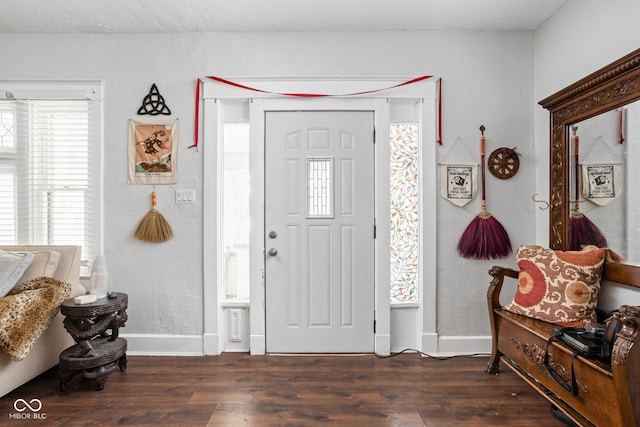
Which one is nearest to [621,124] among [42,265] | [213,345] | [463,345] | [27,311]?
[463,345]

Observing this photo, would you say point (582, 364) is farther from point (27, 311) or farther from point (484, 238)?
point (27, 311)

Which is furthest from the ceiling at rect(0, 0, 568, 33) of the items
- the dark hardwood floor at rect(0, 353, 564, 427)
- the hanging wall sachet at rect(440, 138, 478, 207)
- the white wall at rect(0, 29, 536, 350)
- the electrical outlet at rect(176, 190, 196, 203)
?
the dark hardwood floor at rect(0, 353, 564, 427)

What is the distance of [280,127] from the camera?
9.42ft

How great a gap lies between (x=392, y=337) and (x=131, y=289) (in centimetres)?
211

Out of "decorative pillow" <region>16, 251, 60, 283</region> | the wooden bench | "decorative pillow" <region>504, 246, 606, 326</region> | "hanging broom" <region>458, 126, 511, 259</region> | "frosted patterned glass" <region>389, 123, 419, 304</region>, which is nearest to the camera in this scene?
the wooden bench

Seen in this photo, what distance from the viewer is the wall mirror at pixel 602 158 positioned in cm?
193

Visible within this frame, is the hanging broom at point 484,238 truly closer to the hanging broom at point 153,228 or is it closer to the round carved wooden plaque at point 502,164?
the round carved wooden plaque at point 502,164

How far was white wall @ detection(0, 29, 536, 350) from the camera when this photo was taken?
112 inches

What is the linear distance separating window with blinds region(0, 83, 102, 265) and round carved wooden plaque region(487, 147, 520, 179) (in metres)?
3.08

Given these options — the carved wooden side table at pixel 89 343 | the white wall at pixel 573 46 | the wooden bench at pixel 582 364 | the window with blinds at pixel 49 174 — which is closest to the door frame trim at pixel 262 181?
the wooden bench at pixel 582 364

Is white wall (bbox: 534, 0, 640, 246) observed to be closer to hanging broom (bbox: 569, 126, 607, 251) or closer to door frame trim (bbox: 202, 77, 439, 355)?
hanging broom (bbox: 569, 126, 607, 251)

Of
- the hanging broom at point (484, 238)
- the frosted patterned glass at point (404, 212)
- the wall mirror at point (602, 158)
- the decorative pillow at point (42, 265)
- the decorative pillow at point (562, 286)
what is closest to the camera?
the wall mirror at point (602, 158)

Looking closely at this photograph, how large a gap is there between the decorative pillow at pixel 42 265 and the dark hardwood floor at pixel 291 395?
0.69 m

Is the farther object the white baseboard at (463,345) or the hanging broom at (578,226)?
the white baseboard at (463,345)
